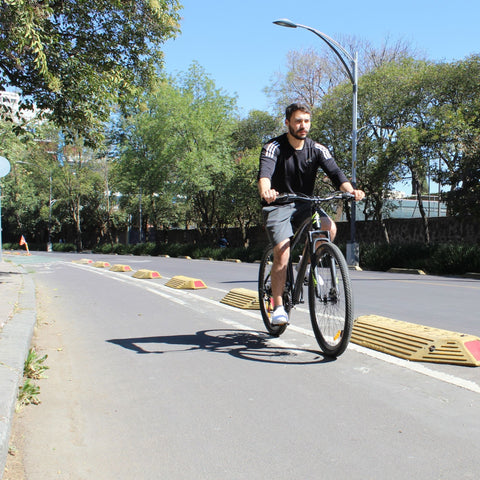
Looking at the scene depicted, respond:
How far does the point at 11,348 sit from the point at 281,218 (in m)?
2.49

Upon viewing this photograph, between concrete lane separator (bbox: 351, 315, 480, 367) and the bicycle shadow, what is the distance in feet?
1.89

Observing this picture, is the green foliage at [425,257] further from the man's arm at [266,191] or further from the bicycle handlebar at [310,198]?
the man's arm at [266,191]

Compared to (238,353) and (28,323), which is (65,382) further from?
(28,323)

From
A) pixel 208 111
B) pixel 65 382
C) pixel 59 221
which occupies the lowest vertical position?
pixel 65 382

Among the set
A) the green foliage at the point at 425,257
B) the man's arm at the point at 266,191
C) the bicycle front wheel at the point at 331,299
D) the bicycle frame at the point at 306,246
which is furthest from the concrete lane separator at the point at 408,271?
the man's arm at the point at 266,191

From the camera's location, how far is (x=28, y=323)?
5.86m

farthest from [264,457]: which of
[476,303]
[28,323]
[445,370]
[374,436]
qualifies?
[476,303]

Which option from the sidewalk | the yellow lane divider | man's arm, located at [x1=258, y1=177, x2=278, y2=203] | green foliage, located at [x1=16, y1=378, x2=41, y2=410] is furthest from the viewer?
the yellow lane divider

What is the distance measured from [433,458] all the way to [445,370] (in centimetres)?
157

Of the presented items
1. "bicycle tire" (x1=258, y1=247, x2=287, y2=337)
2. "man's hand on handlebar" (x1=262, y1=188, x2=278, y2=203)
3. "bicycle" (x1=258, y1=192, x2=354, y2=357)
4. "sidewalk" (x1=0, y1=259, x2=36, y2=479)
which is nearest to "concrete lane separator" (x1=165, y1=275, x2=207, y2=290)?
"sidewalk" (x1=0, y1=259, x2=36, y2=479)

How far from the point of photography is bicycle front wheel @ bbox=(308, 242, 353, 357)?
13.5 feet

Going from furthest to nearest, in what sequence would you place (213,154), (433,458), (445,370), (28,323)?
(213,154) < (28,323) < (445,370) < (433,458)

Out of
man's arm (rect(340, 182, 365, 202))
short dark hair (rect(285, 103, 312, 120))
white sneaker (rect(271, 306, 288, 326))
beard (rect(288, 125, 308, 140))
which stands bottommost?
white sneaker (rect(271, 306, 288, 326))

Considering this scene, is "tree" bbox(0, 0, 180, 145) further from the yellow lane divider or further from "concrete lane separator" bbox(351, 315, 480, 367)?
"concrete lane separator" bbox(351, 315, 480, 367)
